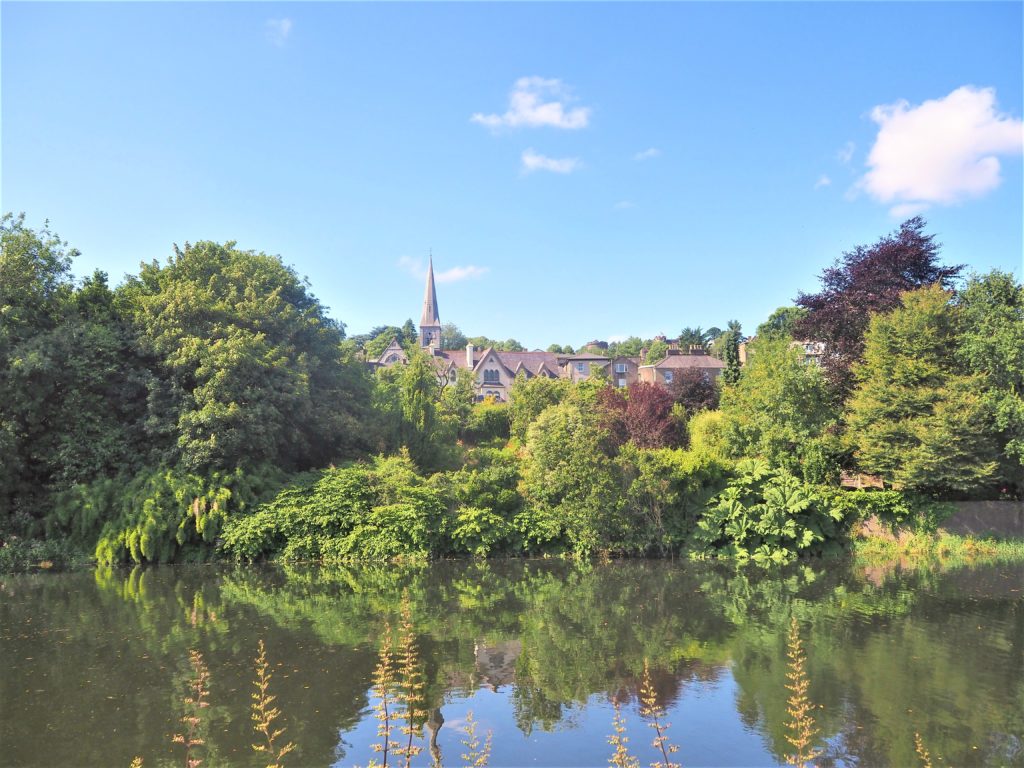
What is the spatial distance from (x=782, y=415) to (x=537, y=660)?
1542 cm

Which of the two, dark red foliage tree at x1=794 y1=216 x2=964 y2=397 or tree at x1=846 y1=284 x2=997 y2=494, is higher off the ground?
dark red foliage tree at x1=794 y1=216 x2=964 y2=397

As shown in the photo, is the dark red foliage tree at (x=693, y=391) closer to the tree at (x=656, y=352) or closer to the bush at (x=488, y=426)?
the bush at (x=488, y=426)

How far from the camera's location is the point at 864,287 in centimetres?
2753

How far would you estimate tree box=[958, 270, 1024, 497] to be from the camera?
70.8 feet

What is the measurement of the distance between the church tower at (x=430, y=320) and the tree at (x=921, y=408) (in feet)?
241

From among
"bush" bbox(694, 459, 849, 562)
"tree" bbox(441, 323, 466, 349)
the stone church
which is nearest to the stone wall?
"bush" bbox(694, 459, 849, 562)

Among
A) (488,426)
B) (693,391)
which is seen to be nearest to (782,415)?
(693,391)

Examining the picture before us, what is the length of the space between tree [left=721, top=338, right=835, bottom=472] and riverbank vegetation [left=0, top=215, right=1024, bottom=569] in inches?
3.1

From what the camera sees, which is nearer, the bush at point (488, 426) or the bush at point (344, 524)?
the bush at point (344, 524)

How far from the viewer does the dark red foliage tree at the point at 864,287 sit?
26.6 m

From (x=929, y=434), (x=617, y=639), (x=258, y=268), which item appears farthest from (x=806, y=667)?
(x=258, y=268)

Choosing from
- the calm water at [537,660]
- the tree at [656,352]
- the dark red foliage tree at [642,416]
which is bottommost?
the calm water at [537,660]

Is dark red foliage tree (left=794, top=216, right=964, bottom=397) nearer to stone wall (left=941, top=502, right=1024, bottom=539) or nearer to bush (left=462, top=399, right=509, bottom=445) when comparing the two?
stone wall (left=941, top=502, right=1024, bottom=539)

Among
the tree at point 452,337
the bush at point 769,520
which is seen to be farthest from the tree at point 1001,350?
the tree at point 452,337
